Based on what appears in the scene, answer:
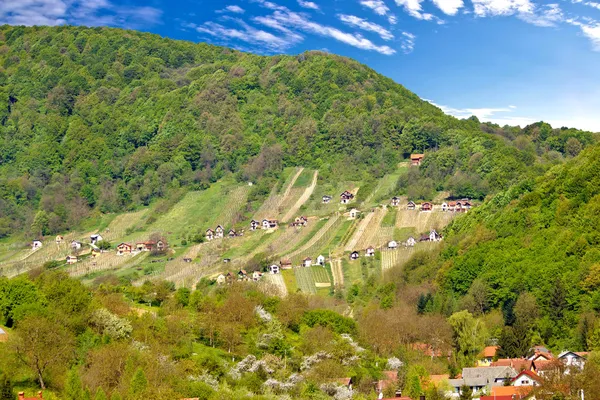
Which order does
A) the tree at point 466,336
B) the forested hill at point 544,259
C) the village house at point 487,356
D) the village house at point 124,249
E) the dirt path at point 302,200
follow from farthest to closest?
the dirt path at point 302,200, the village house at point 124,249, the forested hill at point 544,259, the village house at point 487,356, the tree at point 466,336

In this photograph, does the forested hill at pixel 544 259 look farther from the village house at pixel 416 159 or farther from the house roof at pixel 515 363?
the village house at pixel 416 159

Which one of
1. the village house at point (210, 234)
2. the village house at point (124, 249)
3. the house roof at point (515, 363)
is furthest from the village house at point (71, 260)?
the house roof at point (515, 363)

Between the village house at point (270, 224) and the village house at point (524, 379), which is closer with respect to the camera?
the village house at point (524, 379)

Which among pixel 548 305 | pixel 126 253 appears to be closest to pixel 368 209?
pixel 126 253

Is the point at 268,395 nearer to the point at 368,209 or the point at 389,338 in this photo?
the point at 389,338

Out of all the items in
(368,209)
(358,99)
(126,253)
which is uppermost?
Answer: (358,99)

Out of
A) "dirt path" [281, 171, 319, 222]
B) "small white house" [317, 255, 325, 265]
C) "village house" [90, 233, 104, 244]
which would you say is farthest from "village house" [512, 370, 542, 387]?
"village house" [90, 233, 104, 244]
